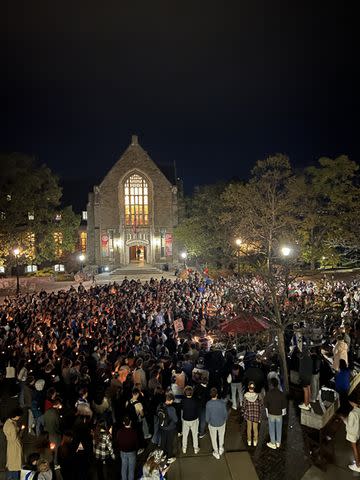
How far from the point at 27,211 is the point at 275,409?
30.2 meters

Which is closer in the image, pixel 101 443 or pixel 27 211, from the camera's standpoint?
pixel 101 443

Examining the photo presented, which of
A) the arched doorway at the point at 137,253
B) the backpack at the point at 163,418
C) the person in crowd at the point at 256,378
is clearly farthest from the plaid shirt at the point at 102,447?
the arched doorway at the point at 137,253

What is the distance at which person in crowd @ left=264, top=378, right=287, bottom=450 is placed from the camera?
7.41 m

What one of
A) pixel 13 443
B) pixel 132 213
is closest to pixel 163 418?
pixel 13 443

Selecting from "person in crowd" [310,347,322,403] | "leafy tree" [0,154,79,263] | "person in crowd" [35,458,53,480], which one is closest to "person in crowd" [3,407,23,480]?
"person in crowd" [35,458,53,480]

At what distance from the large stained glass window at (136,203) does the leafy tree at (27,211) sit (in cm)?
944

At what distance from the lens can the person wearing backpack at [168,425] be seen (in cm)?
710

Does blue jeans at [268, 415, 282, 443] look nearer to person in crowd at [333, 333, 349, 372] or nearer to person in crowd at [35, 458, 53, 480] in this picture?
person in crowd at [333, 333, 349, 372]

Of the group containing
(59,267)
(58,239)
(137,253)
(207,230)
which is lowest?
(59,267)

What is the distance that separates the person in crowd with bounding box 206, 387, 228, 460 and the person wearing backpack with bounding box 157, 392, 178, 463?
2.39ft

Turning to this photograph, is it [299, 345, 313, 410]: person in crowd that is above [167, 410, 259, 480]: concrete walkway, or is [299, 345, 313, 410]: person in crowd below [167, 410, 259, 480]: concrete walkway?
above

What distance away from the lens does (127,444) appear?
248 inches

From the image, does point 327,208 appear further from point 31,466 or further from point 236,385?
point 31,466

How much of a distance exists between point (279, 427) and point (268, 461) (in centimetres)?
71
